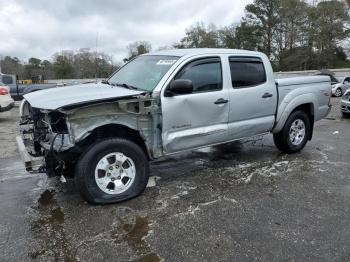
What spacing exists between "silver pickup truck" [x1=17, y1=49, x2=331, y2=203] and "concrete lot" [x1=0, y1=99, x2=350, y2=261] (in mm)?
464

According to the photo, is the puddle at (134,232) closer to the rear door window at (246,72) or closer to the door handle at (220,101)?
the door handle at (220,101)

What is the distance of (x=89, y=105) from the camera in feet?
13.0

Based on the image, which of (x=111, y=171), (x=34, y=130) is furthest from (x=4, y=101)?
(x=111, y=171)

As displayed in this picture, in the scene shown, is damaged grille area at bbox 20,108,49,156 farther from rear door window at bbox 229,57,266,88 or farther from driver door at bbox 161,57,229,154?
rear door window at bbox 229,57,266,88

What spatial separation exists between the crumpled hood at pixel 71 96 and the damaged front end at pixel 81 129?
6 centimetres

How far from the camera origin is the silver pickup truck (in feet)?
13.4

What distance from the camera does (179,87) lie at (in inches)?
175

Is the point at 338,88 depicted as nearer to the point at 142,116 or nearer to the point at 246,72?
the point at 246,72

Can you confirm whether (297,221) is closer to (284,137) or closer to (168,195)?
(168,195)

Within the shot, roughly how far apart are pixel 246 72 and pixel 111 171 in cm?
269

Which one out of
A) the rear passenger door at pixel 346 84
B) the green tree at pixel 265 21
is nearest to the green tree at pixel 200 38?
the green tree at pixel 265 21

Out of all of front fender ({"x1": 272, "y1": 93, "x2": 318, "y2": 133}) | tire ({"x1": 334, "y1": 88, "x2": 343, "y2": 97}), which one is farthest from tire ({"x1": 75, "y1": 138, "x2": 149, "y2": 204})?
tire ({"x1": 334, "y1": 88, "x2": 343, "y2": 97})

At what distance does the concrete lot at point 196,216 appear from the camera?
3.28 metres

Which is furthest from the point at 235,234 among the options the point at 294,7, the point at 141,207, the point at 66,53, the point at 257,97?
the point at 66,53
